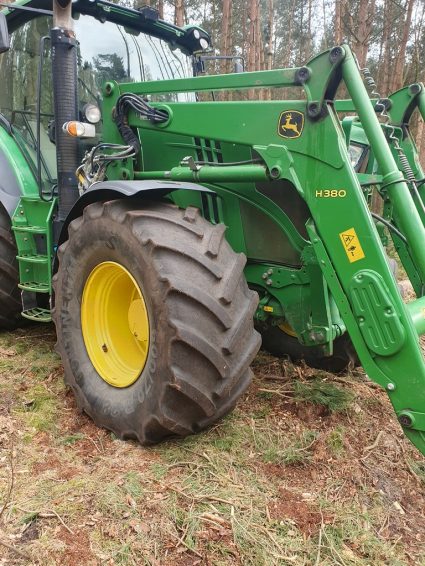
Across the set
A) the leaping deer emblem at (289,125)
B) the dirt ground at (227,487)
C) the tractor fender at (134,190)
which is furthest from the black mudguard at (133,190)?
the dirt ground at (227,487)

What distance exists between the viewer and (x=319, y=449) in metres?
2.71

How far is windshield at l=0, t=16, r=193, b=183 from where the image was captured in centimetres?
390

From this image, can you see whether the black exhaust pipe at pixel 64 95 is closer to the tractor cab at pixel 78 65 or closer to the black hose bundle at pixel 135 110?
the tractor cab at pixel 78 65

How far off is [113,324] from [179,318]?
0.96 meters

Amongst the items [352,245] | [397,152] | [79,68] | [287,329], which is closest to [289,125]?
[352,245]

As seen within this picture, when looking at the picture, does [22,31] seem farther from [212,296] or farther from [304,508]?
[304,508]

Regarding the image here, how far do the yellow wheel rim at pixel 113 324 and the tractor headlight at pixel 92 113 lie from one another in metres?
1.23

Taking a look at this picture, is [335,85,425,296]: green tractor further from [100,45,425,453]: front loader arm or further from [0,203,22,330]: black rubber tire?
[0,203,22,330]: black rubber tire

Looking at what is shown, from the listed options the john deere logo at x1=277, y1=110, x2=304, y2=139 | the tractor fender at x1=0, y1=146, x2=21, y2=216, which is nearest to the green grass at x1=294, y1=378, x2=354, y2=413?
Result: the john deere logo at x1=277, y1=110, x2=304, y2=139

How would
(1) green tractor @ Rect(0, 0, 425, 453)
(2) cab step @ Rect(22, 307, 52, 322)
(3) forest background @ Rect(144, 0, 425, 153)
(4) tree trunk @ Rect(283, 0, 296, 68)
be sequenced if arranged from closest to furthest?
(1) green tractor @ Rect(0, 0, 425, 453) → (2) cab step @ Rect(22, 307, 52, 322) → (3) forest background @ Rect(144, 0, 425, 153) → (4) tree trunk @ Rect(283, 0, 296, 68)

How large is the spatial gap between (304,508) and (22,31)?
413 cm

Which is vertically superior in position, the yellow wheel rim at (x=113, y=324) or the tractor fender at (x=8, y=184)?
the tractor fender at (x=8, y=184)

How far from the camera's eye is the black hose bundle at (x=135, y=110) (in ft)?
10.4

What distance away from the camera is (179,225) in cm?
261
